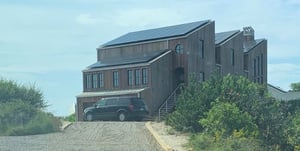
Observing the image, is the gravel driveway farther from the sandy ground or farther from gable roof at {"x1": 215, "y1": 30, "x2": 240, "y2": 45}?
gable roof at {"x1": 215, "y1": 30, "x2": 240, "y2": 45}

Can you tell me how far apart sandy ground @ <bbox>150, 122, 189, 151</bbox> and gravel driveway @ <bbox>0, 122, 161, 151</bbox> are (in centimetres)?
52

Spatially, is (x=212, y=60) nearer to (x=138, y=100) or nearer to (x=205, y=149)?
(x=138, y=100)

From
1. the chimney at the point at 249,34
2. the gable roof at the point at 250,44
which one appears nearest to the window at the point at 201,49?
the gable roof at the point at 250,44

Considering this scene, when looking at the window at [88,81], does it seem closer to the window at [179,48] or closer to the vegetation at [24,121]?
the window at [179,48]

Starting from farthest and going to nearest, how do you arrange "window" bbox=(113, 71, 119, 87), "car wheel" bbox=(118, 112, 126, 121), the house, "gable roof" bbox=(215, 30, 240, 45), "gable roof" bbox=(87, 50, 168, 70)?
"gable roof" bbox=(215, 30, 240, 45) → "window" bbox=(113, 71, 119, 87) → "gable roof" bbox=(87, 50, 168, 70) → the house → "car wheel" bbox=(118, 112, 126, 121)

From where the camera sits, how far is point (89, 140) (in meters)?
23.1

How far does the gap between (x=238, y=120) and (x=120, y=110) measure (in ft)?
58.5

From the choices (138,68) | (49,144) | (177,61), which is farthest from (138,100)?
(49,144)

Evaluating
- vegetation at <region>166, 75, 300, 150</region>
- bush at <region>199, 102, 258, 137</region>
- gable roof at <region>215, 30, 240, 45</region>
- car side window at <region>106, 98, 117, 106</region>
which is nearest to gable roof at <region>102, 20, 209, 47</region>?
gable roof at <region>215, 30, 240, 45</region>

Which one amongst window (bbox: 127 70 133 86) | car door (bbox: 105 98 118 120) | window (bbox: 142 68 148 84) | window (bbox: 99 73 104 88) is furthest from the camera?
window (bbox: 99 73 104 88)

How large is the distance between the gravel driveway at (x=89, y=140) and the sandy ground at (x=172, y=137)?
1.69 ft

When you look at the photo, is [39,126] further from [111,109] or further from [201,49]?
[201,49]

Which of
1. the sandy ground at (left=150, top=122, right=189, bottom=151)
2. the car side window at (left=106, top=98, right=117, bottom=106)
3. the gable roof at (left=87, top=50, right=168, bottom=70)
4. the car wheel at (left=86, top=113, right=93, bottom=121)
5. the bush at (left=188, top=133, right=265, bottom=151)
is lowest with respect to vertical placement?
the car wheel at (left=86, top=113, right=93, bottom=121)

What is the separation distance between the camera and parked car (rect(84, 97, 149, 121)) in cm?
3784
